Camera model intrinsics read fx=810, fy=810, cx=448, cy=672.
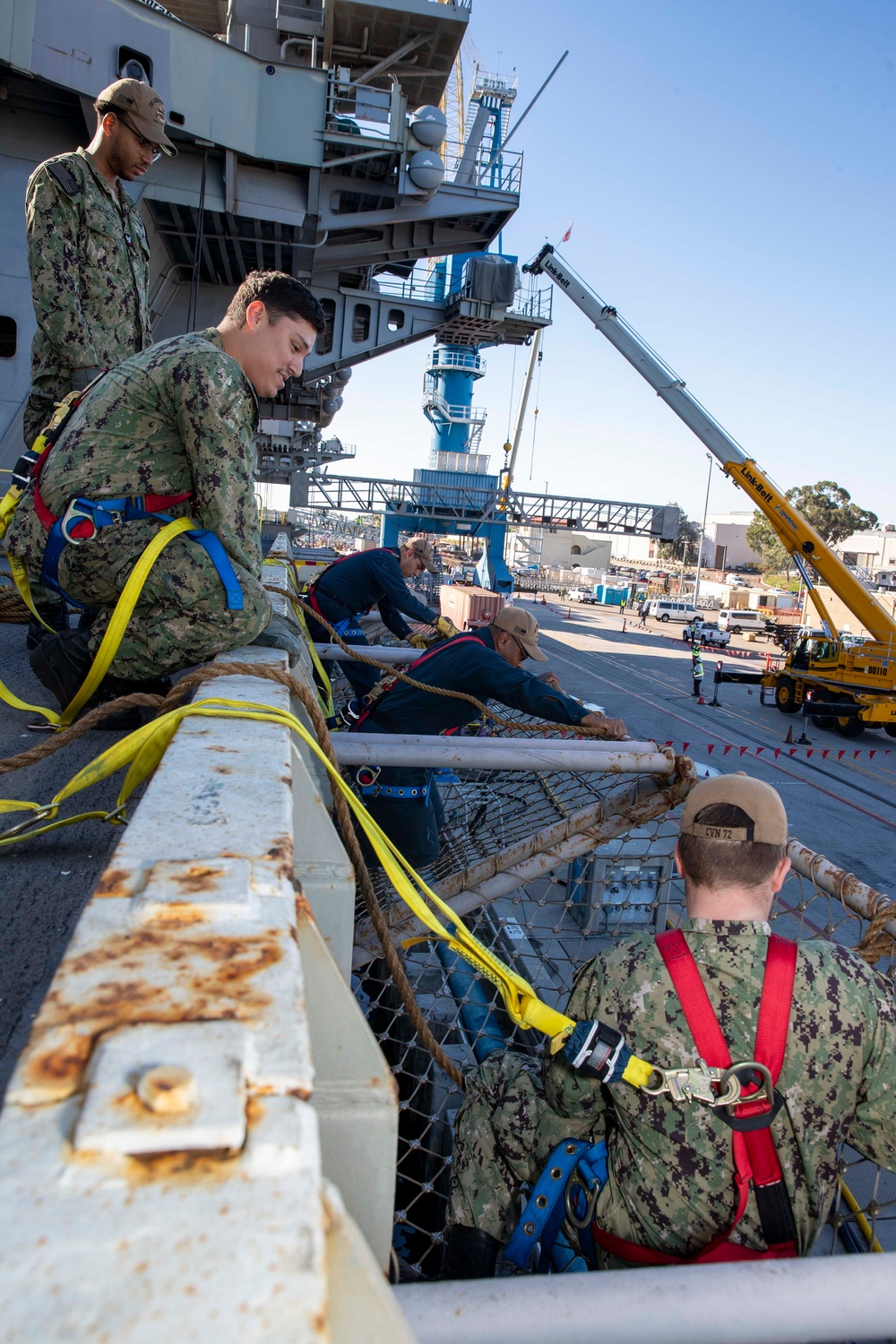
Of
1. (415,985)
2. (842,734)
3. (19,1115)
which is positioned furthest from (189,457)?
(842,734)

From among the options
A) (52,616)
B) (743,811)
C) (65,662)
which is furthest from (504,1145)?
(52,616)

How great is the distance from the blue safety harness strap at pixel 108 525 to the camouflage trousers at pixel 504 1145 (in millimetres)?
1454

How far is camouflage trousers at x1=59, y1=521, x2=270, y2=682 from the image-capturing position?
7.47ft

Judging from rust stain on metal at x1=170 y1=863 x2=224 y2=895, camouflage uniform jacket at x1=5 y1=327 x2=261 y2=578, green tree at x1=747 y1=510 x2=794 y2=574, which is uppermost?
green tree at x1=747 y1=510 x2=794 y2=574

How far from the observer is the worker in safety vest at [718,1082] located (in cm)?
161

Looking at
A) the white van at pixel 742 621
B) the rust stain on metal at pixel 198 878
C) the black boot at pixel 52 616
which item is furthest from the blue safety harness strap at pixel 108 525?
the white van at pixel 742 621

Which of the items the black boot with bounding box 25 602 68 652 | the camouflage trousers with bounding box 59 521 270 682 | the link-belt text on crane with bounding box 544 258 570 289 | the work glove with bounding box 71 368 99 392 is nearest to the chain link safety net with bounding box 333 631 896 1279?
the camouflage trousers with bounding box 59 521 270 682

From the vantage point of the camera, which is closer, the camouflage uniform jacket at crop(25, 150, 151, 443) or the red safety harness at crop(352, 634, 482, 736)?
the camouflage uniform jacket at crop(25, 150, 151, 443)

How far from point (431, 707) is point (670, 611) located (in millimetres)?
44802

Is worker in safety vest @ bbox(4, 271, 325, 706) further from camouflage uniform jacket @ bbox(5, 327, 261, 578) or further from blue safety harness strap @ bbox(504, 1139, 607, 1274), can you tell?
blue safety harness strap @ bbox(504, 1139, 607, 1274)

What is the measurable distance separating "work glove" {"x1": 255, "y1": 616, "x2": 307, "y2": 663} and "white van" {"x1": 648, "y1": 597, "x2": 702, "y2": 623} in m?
45.5

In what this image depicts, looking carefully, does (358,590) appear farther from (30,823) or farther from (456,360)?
(456,360)

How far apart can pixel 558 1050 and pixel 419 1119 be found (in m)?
3.11

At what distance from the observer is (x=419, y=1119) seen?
427 centimetres
